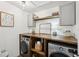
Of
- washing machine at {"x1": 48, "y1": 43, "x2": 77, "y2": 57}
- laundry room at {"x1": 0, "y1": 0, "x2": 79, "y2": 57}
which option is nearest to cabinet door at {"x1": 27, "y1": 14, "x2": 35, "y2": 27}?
laundry room at {"x1": 0, "y1": 0, "x2": 79, "y2": 57}

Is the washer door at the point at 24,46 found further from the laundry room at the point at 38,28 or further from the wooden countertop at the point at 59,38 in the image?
the wooden countertop at the point at 59,38

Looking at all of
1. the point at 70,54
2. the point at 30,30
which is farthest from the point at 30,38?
the point at 70,54

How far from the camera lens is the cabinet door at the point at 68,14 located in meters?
0.98

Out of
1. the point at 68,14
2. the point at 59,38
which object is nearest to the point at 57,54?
the point at 59,38

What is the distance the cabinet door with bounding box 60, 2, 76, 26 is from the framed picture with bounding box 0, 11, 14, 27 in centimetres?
52

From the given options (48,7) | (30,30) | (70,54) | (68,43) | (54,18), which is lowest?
(70,54)

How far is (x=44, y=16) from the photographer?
1052 mm

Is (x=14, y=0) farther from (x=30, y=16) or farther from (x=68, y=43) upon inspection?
(x=68, y=43)

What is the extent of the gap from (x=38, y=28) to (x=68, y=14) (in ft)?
1.11

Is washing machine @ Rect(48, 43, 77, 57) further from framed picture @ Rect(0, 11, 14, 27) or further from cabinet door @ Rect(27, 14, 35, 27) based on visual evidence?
framed picture @ Rect(0, 11, 14, 27)

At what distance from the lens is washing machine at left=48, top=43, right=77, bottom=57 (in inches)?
36.1

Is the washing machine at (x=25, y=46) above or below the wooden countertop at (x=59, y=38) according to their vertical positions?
below

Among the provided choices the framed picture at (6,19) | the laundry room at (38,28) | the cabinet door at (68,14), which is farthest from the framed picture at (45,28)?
the framed picture at (6,19)

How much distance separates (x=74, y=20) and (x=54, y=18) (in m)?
Answer: 0.20
